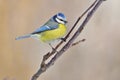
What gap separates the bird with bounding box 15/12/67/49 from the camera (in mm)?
699

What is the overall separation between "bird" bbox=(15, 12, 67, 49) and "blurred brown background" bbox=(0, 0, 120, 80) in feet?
2.77

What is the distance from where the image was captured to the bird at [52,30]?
→ 0.70 m

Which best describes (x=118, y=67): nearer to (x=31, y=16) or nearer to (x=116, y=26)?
(x=116, y=26)

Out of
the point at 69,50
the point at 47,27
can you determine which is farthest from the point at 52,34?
the point at 69,50

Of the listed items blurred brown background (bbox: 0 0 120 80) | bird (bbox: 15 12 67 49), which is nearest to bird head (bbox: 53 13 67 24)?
bird (bbox: 15 12 67 49)

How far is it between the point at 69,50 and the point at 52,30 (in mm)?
938

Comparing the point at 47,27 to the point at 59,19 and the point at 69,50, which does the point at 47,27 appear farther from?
the point at 69,50

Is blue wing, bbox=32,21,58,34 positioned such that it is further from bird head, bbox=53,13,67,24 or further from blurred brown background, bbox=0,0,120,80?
blurred brown background, bbox=0,0,120,80

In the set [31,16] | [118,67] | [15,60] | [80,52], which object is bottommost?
[118,67]

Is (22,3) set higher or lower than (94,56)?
higher

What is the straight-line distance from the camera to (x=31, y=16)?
164cm

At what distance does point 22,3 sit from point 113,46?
425 mm

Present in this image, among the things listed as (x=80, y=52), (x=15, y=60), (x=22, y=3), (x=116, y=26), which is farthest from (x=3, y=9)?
(x=116, y=26)

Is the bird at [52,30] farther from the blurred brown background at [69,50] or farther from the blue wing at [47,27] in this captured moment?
the blurred brown background at [69,50]
